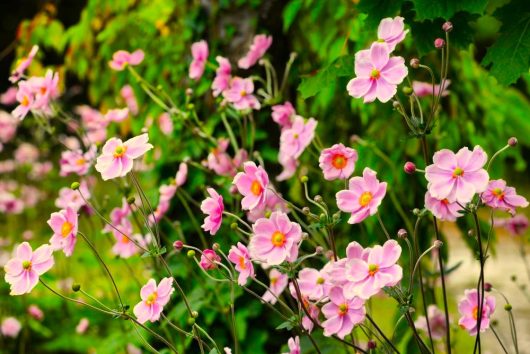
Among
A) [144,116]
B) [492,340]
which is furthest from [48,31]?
[492,340]

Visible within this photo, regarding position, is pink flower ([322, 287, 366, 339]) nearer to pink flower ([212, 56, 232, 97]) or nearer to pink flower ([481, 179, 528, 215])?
pink flower ([481, 179, 528, 215])

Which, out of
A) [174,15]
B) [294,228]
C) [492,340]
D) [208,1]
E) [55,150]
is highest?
[294,228]

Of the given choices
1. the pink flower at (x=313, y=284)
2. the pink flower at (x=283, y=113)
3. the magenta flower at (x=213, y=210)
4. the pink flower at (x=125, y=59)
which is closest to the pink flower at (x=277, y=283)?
the pink flower at (x=313, y=284)

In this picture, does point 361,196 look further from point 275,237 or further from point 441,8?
point 441,8

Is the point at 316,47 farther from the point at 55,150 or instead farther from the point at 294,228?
the point at 55,150

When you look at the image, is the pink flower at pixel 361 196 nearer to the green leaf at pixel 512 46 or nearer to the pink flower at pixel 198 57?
the green leaf at pixel 512 46
